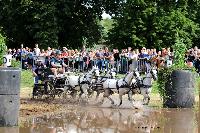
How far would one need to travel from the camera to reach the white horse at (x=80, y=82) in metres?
21.4

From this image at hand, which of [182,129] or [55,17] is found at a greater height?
[55,17]

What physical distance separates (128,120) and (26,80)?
559 inches

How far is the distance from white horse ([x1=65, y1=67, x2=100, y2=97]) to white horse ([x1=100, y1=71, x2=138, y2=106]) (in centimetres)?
118

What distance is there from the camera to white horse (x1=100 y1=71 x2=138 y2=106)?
19.7 metres

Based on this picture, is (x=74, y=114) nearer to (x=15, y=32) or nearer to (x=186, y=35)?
(x=15, y=32)

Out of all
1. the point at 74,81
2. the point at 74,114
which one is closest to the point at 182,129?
the point at 74,114

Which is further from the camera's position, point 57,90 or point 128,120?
point 57,90

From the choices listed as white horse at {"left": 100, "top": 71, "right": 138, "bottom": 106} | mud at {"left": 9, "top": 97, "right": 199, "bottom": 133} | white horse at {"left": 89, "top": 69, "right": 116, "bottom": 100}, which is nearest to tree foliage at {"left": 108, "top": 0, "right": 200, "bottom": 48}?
white horse at {"left": 89, "top": 69, "right": 116, "bottom": 100}

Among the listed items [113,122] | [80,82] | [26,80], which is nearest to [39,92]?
[80,82]

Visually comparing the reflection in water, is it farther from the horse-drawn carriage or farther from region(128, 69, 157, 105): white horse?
the horse-drawn carriage

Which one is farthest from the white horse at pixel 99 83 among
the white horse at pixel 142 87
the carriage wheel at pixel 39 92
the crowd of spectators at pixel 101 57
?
the crowd of spectators at pixel 101 57

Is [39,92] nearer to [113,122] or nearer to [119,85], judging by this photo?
[119,85]

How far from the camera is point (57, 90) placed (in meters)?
21.8

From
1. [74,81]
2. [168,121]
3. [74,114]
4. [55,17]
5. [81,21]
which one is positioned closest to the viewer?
[168,121]
